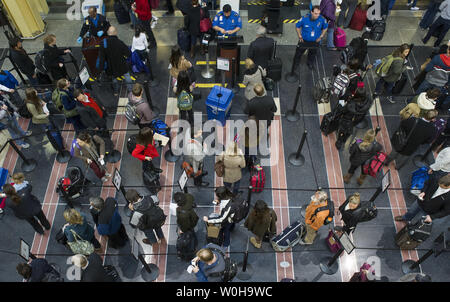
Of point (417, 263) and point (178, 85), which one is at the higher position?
point (178, 85)

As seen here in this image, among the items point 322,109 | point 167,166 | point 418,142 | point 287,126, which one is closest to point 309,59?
point 322,109

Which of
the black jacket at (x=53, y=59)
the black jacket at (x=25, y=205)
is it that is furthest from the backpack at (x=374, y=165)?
the black jacket at (x=53, y=59)

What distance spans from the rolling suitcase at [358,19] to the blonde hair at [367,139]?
6.49 metres

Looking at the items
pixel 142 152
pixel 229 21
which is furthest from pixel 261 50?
pixel 142 152

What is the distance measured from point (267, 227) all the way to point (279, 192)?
205cm

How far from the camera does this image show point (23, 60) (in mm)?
9648

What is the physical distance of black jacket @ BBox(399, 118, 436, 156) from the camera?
7648 millimetres

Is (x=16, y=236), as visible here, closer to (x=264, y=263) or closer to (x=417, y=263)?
(x=264, y=263)

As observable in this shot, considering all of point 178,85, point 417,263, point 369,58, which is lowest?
point 417,263

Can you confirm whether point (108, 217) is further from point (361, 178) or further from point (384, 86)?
point (384, 86)

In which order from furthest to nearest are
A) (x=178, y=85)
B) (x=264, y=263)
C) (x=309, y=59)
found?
(x=309, y=59) < (x=178, y=85) < (x=264, y=263)

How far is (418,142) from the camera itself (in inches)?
314

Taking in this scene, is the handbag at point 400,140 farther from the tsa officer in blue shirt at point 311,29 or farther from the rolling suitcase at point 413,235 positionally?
the tsa officer in blue shirt at point 311,29

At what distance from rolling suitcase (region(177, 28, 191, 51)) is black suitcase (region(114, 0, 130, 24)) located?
8.42 feet
